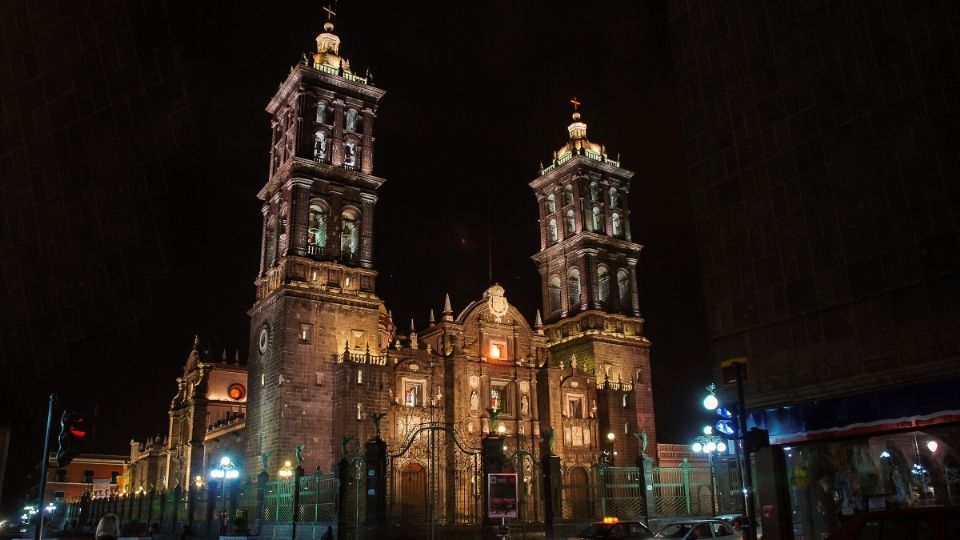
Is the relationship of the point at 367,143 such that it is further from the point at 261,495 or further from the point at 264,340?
the point at 261,495

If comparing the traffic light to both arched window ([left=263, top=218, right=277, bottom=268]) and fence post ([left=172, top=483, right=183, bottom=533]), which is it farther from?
arched window ([left=263, top=218, right=277, bottom=268])

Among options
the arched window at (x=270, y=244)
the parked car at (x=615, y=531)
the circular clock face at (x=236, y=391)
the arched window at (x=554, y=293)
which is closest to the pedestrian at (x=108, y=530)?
the parked car at (x=615, y=531)

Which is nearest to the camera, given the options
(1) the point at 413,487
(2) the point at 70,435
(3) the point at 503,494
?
(2) the point at 70,435

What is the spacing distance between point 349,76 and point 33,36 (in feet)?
113

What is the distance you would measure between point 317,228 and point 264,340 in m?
7.93

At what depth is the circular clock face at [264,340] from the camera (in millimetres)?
47281

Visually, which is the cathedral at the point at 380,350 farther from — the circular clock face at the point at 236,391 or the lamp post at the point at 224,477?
the circular clock face at the point at 236,391

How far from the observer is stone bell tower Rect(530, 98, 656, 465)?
5522 centimetres

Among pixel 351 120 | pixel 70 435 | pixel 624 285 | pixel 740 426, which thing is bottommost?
pixel 740 426

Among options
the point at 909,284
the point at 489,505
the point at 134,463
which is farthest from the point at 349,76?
the point at 134,463

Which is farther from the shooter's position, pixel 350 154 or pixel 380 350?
pixel 350 154

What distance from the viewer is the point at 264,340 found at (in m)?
47.7

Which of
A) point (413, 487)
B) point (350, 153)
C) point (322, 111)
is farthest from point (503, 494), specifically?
point (322, 111)

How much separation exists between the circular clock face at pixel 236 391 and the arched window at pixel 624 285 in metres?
35.5
